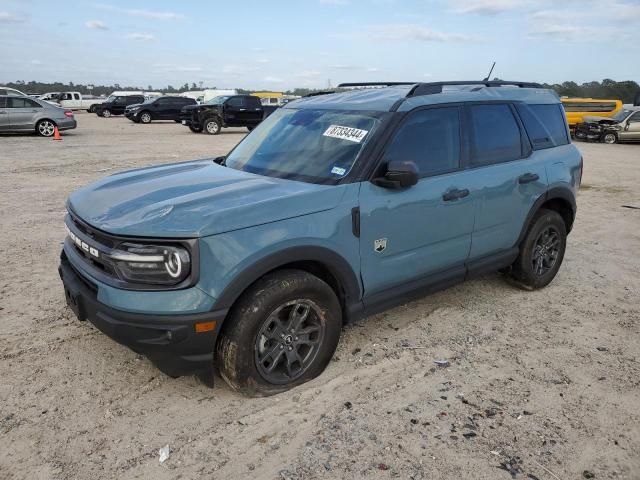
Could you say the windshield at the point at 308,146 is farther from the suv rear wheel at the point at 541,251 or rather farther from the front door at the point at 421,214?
the suv rear wheel at the point at 541,251

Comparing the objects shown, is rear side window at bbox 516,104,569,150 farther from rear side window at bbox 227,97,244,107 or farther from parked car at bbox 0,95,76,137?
rear side window at bbox 227,97,244,107

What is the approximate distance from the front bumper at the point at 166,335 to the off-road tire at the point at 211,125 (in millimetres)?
21051

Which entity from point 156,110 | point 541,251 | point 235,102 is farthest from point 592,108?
point 541,251

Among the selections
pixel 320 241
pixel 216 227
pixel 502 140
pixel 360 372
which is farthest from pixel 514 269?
pixel 216 227

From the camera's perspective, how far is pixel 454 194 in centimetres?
377

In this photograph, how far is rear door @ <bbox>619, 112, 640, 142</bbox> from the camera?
2153 cm

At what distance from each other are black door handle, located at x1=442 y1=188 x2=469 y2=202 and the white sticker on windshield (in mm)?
752

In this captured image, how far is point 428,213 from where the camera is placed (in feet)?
11.8

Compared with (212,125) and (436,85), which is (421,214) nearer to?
(436,85)

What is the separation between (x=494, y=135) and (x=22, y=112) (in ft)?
61.2

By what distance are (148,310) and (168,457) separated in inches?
29.5

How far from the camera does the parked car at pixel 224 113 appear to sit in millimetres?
22759

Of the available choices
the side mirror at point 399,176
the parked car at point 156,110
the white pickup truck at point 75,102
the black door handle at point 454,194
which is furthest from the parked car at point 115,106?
the side mirror at point 399,176

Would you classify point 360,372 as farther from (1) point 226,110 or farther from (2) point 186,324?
(1) point 226,110
